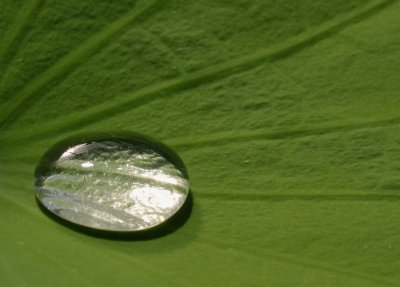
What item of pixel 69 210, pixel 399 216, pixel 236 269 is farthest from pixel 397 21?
pixel 69 210

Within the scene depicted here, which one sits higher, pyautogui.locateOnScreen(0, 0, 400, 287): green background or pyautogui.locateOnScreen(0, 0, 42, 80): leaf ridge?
pyautogui.locateOnScreen(0, 0, 42, 80): leaf ridge

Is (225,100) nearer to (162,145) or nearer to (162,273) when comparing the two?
(162,145)

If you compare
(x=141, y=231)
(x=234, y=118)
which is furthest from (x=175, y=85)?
(x=141, y=231)

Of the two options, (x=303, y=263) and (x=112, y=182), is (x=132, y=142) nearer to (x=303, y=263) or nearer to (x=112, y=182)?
(x=112, y=182)

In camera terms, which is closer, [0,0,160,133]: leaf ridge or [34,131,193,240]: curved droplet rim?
[34,131,193,240]: curved droplet rim

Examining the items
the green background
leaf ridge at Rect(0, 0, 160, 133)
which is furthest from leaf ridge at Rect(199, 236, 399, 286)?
leaf ridge at Rect(0, 0, 160, 133)

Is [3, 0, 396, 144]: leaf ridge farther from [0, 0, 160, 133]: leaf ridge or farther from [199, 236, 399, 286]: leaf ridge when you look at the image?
[199, 236, 399, 286]: leaf ridge

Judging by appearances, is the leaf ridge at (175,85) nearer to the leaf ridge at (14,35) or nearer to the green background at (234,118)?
the green background at (234,118)
